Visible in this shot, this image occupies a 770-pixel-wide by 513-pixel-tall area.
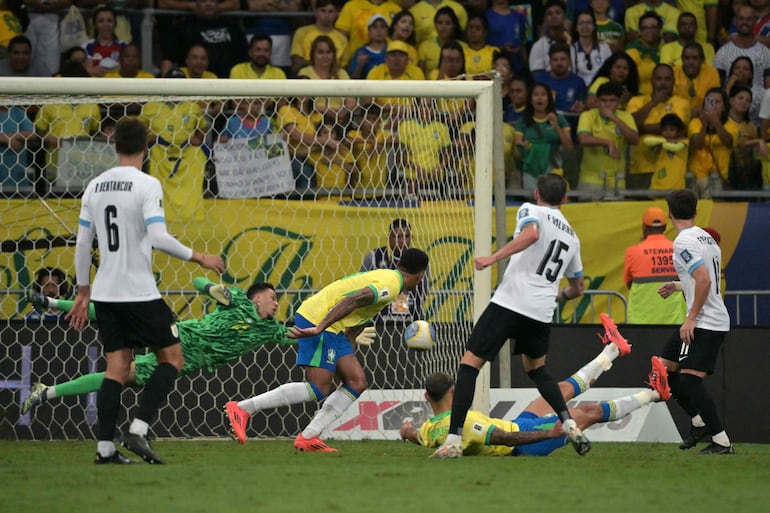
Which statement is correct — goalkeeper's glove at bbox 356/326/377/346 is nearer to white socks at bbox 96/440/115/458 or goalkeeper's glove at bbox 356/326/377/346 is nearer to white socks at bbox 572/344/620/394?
white socks at bbox 572/344/620/394

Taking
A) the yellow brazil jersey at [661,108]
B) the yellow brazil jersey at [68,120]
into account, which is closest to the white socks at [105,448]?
the yellow brazil jersey at [68,120]

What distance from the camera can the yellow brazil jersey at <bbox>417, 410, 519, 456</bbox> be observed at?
27.0 ft

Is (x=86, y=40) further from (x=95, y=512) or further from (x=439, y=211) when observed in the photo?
(x=95, y=512)

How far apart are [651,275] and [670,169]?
77.4 inches

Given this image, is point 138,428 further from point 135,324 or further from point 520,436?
point 520,436

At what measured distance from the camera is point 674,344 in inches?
372

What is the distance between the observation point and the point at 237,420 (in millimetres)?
9148

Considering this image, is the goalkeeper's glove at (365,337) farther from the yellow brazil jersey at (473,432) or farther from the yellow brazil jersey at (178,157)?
the yellow brazil jersey at (178,157)

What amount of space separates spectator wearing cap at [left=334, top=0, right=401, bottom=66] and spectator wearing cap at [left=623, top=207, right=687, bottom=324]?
14.3 feet

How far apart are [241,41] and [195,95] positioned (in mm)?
4756

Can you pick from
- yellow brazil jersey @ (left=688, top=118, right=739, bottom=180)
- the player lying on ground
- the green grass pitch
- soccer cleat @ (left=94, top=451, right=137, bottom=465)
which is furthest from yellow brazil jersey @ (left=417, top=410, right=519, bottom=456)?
yellow brazil jersey @ (left=688, top=118, right=739, bottom=180)

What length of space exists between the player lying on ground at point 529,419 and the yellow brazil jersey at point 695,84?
642cm

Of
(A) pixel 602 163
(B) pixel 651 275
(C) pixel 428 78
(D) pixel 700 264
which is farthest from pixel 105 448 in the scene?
(C) pixel 428 78

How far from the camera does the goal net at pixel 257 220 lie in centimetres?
1076
